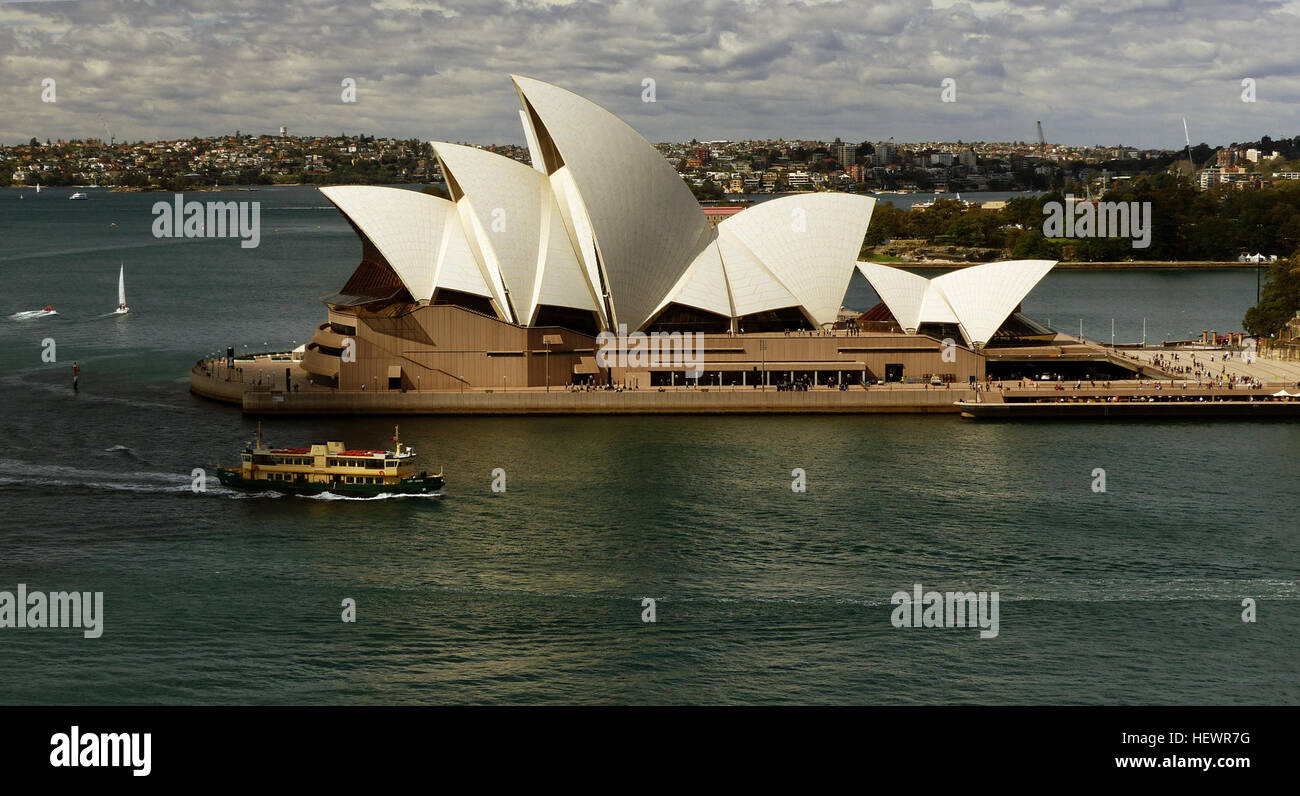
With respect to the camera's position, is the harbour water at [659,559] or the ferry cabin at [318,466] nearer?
the harbour water at [659,559]

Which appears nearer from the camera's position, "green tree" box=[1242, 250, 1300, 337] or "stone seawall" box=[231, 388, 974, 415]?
"stone seawall" box=[231, 388, 974, 415]

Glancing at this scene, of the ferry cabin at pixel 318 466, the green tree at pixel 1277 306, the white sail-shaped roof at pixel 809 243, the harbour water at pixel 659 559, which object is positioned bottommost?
the harbour water at pixel 659 559

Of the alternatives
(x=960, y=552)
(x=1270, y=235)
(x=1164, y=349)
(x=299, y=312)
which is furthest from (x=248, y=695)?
(x=1270, y=235)

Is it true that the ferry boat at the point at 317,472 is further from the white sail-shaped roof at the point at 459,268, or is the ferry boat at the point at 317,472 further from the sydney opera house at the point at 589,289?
the white sail-shaped roof at the point at 459,268

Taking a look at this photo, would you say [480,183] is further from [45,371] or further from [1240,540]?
[1240,540]

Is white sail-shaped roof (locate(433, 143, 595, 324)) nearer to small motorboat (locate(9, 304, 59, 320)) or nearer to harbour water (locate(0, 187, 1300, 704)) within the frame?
harbour water (locate(0, 187, 1300, 704))

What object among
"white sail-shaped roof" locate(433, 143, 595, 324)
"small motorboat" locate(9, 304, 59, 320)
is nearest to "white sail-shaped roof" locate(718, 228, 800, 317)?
"white sail-shaped roof" locate(433, 143, 595, 324)

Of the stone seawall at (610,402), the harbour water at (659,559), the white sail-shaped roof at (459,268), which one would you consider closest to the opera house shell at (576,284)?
the white sail-shaped roof at (459,268)
